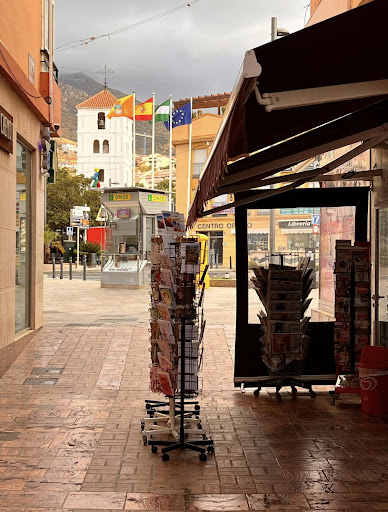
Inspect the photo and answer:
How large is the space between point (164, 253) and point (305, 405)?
2797 mm

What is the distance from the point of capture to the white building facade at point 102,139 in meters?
85.2

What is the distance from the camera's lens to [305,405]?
7289 mm

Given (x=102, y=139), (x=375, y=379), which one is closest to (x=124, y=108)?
(x=375, y=379)

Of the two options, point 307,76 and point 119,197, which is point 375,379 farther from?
point 119,197

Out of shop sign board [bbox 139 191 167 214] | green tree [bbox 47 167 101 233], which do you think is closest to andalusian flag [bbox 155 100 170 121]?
shop sign board [bbox 139 191 167 214]

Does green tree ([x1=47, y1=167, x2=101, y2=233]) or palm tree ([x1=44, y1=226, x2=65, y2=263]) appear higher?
green tree ([x1=47, y1=167, x2=101, y2=233])

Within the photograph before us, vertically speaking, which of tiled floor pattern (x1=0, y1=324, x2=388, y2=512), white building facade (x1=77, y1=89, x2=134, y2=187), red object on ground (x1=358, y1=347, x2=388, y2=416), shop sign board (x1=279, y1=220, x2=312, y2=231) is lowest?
tiled floor pattern (x1=0, y1=324, x2=388, y2=512)

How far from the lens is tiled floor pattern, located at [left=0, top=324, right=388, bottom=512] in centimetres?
445

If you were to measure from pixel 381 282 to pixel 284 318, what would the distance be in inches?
44.1

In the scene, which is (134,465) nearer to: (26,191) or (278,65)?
(278,65)

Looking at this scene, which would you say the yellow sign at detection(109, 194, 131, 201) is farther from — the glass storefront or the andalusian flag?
the glass storefront

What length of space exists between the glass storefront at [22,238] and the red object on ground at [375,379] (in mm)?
5952

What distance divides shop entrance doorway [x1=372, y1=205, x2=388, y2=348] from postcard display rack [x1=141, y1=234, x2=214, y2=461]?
2484 mm

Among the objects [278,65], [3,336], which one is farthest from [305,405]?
Result: [278,65]
